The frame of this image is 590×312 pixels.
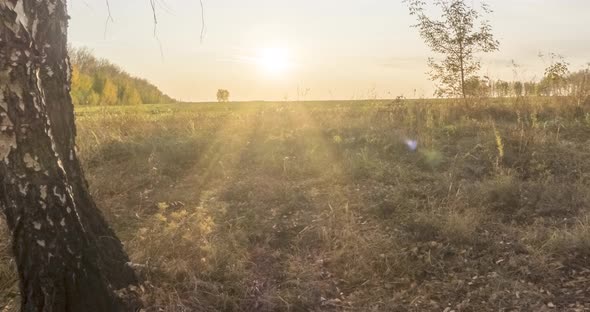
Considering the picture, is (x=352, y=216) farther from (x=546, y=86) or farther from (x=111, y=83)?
(x=111, y=83)

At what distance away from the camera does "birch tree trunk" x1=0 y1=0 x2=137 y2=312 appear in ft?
9.59

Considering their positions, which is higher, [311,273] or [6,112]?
[6,112]

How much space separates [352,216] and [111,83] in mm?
36209

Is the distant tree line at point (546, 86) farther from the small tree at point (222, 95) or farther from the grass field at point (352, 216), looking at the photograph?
the small tree at point (222, 95)

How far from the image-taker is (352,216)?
15.3 feet

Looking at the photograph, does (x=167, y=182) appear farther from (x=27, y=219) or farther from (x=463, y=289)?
(x=463, y=289)

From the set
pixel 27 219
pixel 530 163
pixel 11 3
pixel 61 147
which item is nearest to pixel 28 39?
pixel 11 3

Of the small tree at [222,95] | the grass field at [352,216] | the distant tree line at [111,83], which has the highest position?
the distant tree line at [111,83]

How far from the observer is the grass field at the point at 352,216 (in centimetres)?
368

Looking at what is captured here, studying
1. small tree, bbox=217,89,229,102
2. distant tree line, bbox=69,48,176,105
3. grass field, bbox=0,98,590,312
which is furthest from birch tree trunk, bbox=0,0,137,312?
distant tree line, bbox=69,48,176,105

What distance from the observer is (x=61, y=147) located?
3479 millimetres

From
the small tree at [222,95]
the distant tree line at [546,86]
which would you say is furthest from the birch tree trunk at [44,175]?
the small tree at [222,95]

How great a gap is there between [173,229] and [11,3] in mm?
2223

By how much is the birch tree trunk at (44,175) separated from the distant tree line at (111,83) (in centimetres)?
3072
